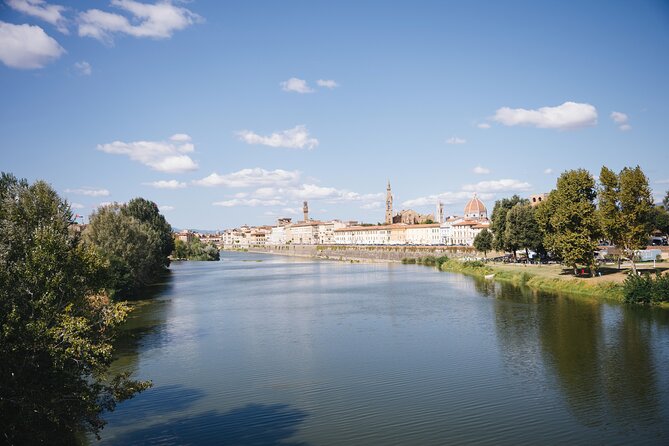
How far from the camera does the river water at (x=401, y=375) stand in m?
13.2

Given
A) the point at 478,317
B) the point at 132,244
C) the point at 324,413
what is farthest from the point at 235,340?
the point at 132,244

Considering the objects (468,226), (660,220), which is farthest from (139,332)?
(468,226)

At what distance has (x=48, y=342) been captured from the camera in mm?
9758

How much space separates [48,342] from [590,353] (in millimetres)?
18494

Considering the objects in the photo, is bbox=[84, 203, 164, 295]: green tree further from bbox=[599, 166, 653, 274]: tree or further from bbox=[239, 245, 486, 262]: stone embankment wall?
bbox=[239, 245, 486, 262]: stone embankment wall

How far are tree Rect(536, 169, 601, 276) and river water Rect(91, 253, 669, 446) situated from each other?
5.90 metres

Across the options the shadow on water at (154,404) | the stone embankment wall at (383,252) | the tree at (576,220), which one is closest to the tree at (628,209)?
the tree at (576,220)

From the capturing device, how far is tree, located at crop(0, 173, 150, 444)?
9.05 metres

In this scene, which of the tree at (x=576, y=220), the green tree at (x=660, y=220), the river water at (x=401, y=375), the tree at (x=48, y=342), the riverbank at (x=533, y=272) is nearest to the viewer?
the tree at (x=48, y=342)

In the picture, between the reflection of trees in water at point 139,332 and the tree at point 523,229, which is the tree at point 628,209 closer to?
the tree at point 523,229

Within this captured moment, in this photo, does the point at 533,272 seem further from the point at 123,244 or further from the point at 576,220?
the point at 123,244

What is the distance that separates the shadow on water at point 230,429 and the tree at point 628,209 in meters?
30.0

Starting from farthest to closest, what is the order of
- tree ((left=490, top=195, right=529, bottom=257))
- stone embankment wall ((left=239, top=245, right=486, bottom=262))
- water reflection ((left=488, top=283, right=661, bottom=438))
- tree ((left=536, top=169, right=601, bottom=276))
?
stone embankment wall ((left=239, top=245, right=486, bottom=262)), tree ((left=490, top=195, right=529, bottom=257)), tree ((left=536, top=169, right=601, bottom=276)), water reflection ((left=488, top=283, right=661, bottom=438))

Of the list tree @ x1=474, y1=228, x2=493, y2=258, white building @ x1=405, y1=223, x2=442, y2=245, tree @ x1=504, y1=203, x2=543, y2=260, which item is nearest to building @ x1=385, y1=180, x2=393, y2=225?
white building @ x1=405, y1=223, x2=442, y2=245
